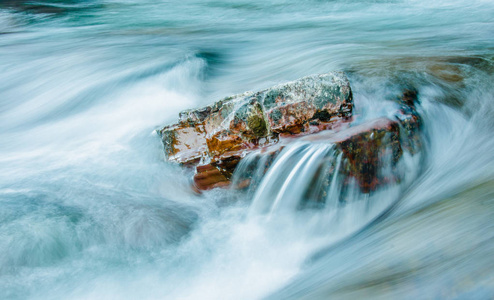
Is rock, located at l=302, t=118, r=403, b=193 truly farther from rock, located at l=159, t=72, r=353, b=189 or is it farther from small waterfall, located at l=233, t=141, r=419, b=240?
rock, located at l=159, t=72, r=353, b=189

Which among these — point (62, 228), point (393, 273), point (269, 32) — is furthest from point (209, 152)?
point (269, 32)

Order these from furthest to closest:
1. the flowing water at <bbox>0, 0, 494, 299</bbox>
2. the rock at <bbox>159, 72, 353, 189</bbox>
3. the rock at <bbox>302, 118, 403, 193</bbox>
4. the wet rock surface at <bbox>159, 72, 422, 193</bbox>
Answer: the rock at <bbox>159, 72, 353, 189</bbox> → the wet rock surface at <bbox>159, 72, 422, 193</bbox> → the rock at <bbox>302, 118, 403, 193</bbox> → the flowing water at <bbox>0, 0, 494, 299</bbox>

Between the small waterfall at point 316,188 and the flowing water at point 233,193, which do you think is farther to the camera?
the small waterfall at point 316,188

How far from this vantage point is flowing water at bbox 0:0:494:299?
2900 millimetres

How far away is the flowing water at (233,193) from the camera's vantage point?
2900mm

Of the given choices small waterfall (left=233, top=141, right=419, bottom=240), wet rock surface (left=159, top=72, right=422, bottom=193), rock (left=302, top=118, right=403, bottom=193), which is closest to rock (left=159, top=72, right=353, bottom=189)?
wet rock surface (left=159, top=72, right=422, bottom=193)

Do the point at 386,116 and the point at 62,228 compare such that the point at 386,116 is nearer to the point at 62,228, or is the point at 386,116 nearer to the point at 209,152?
the point at 209,152

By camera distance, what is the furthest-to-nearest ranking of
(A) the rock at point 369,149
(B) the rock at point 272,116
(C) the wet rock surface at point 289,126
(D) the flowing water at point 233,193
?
(B) the rock at point 272,116
(C) the wet rock surface at point 289,126
(A) the rock at point 369,149
(D) the flowing water at point 233,193

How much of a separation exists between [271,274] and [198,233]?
2.54 feet

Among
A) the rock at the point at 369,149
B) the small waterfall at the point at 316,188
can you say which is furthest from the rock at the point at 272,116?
the rock at the point at 369,149

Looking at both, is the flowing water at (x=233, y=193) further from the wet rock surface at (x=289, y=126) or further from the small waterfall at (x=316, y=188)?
the wet rock surface at (x=289, y=126)

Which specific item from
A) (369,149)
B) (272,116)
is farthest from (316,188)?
(272,116)

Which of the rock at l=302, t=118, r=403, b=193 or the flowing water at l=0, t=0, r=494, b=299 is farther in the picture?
the rock at l=302, t=118, r=403, b=193

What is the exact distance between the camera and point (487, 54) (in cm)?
543
